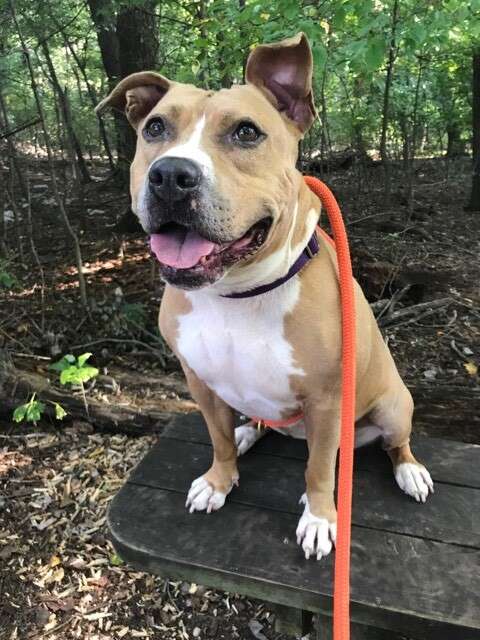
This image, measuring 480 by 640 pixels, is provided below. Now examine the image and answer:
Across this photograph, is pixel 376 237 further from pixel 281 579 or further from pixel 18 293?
pixel 281 579

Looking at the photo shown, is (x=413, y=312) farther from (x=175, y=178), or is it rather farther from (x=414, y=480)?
(x=175, y=178)

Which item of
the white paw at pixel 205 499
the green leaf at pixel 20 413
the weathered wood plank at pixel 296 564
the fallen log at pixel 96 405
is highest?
the white paw at pixel 205 499

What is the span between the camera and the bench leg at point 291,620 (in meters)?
2.19

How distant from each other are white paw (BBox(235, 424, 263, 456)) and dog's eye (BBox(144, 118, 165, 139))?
1405 mm

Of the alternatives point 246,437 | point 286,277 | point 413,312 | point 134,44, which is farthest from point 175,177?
point 134,44

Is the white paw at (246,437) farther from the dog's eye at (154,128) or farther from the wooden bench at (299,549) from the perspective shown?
the dog's eye at (154,128)

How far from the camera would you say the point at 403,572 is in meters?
1.92

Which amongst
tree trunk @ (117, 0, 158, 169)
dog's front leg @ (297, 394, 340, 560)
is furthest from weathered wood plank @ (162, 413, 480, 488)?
tree trunk @ (117, 0, 158, 169)

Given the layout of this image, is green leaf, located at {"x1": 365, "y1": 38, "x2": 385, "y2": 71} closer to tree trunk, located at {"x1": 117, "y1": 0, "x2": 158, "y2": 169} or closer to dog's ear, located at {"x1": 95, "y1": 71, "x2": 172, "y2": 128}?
dog's ear, located at {"x1": 95, "y1": 71, "x2": 172, "y2": 128}

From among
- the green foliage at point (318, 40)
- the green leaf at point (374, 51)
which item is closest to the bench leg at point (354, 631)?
the green foliage at point (318, 40)

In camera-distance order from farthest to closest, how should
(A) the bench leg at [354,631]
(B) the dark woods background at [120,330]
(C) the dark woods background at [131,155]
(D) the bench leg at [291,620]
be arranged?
(C) the dark woods background at [131,155] < (B) the dark woods background at [120,330] < (D) the bench leg at [291,620] < (A) the bench leg at [354,631]

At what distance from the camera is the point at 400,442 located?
7.70 feet

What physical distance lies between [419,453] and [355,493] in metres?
0.44

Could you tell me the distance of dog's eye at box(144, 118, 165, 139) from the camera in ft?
5.82
